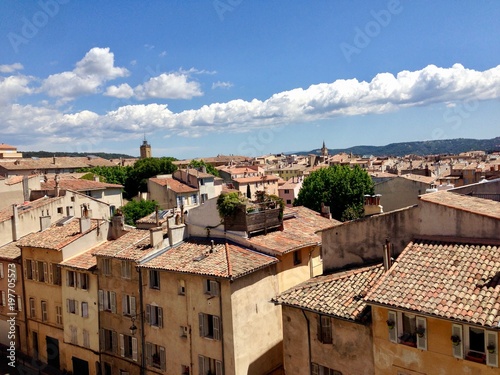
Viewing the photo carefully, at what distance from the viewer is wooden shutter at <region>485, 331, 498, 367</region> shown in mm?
15469

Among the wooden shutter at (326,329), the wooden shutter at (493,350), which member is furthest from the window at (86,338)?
the wooden shutter at (493,350)

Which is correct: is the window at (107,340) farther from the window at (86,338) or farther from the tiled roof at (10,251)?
the tiled roof at (10,251)

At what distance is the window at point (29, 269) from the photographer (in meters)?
37.0

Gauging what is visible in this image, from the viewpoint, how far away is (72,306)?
3397 centimetres

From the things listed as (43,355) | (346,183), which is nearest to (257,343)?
(43,355)

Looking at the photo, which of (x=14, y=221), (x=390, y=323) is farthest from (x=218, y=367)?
(x=14, y=221)

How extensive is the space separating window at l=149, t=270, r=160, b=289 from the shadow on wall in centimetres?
748

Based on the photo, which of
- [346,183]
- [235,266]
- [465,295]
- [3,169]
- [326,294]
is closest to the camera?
[465,295]

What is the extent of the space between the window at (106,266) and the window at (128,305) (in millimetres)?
2216

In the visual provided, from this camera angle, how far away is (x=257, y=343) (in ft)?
84.4

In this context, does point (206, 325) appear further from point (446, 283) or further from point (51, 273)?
point (51, 273)

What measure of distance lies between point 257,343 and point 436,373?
35.8ft

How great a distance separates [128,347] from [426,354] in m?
20.1

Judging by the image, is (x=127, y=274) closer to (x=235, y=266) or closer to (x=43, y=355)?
(x=235, y=266)
